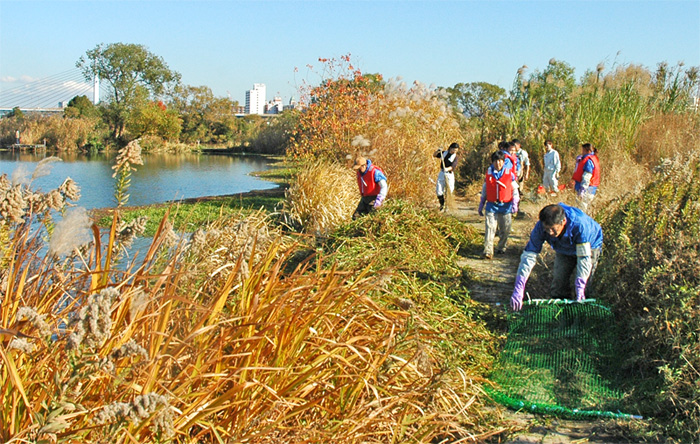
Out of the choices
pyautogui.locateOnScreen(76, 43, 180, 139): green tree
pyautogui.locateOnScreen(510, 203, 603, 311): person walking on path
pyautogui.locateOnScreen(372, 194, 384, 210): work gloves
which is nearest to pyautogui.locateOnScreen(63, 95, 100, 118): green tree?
pyautogui.locateOnScreen(76, 43, 180, 139): green tree

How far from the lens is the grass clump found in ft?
13.5

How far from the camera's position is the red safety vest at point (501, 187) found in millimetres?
8992

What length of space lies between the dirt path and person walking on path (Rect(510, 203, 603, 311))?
85cm

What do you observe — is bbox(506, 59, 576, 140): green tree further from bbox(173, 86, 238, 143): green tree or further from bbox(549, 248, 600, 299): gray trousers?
bbox(173, 86, 238, 143): green tree

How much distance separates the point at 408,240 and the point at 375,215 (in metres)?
0.76

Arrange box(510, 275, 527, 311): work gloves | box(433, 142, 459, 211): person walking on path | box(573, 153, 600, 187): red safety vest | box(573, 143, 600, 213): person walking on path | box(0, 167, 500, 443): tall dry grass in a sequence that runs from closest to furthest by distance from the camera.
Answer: box(0, 167, 500, 443): tall dry grass, box(510, 275, 527, 311): work gloves, box(573, 143, 600, 213): person walking on path, box(573, 153, 600, 187): red safety vest, box(433, 142, 459, 211): person walking on path

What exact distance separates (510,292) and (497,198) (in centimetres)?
226

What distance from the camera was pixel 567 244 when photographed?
19.9ft

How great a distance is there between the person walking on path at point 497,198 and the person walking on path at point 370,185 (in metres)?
1.64

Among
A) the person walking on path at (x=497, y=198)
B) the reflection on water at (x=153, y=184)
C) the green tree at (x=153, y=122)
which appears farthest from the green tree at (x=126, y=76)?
the person walking on path at (x=497, y=198)

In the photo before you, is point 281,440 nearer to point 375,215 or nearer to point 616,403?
point 616,403

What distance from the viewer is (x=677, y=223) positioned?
561 centimetres

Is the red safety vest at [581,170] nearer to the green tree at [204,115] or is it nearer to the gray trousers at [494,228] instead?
the gray trousers at [494,228]

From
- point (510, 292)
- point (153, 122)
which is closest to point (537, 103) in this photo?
point (510, 292)
